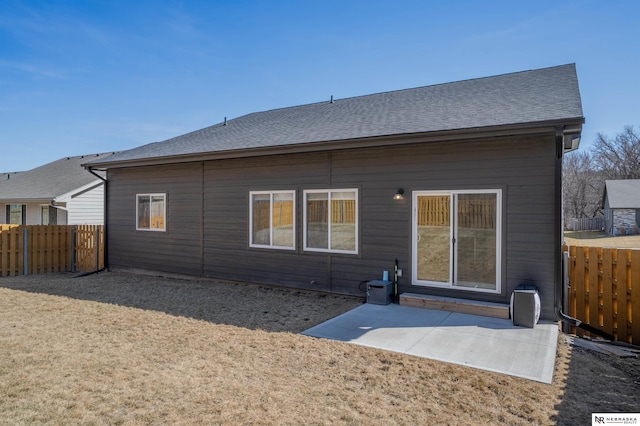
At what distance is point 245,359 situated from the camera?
3.99m

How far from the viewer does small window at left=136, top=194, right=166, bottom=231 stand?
9648 mm

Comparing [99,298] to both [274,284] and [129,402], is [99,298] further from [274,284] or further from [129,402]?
[129,402]

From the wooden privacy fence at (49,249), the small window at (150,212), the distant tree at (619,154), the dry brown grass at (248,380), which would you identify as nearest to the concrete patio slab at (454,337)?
the dry brown grass at (248,380)

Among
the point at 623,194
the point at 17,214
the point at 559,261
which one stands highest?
the point at 623,194

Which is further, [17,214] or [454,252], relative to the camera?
[17,214]

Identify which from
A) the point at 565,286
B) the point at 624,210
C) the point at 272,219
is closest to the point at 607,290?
the point at 565,286

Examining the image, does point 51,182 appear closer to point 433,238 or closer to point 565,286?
point 433,238

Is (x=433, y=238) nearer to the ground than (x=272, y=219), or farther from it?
nearer to the ground

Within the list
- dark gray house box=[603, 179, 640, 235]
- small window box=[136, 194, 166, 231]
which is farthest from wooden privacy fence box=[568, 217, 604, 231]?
small window box=[136, 194, 166, 231]

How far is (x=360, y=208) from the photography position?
6.89 m

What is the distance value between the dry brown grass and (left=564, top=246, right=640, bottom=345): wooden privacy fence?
2.83 ft

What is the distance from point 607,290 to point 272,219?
5698 millimetres

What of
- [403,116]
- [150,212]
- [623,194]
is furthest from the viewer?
[623,194]

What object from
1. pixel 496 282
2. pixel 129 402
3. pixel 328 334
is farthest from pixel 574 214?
pixel 129 402
